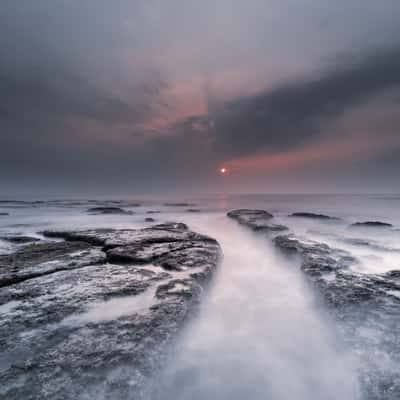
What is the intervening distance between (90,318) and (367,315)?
4.11 meters

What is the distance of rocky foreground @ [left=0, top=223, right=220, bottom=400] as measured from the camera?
201 cm

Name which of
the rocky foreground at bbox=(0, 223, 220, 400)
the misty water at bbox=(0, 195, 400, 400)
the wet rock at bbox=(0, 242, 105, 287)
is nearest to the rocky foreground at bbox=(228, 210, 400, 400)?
the misty water at bbox=(0, 195, 400, 400)

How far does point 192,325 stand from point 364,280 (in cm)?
361

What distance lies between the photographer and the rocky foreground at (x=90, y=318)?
2.01 m

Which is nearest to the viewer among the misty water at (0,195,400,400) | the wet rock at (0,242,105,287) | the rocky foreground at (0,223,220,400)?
the rocky foreground at (0,223,220,400)

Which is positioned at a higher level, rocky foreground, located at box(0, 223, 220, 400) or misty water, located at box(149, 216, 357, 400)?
rocky foreground, located at box(0, 223, 220, 400)

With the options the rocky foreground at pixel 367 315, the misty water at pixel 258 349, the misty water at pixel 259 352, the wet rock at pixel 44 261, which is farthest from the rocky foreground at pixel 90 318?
the rocky foreground at pixel 367 315

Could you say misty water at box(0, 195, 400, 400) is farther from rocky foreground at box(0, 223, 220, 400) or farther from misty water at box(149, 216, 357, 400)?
rocky foreground at box(0, 223, 220, 400)

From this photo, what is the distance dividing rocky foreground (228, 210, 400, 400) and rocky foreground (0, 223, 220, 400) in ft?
7.42

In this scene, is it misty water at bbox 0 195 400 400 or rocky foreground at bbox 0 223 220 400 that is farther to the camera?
misty water at bbox 0 195 400 400

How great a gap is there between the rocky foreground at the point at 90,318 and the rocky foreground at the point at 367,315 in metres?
2.26

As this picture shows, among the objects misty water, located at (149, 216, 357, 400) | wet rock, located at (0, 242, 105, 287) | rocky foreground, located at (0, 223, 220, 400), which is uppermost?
wet rock, located at (0, 242, 105, 287)

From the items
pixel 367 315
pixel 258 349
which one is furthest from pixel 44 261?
pixel 367 315

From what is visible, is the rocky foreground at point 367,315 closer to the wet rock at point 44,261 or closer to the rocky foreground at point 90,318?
the rocky foreground at point 90,318
